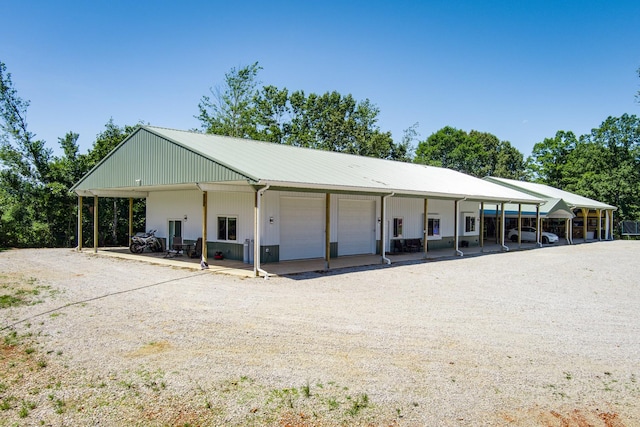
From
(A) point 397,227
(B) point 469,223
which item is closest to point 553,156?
(B) point 469,223

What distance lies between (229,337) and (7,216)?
69.3 ft

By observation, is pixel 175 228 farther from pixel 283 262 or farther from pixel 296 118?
pixel 296 118

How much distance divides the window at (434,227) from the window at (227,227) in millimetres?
10103

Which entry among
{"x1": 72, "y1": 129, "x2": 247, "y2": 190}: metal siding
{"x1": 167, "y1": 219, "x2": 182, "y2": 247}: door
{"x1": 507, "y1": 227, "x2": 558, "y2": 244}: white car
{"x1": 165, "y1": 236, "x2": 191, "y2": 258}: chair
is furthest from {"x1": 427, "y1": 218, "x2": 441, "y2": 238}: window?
{"x1": 72, "y1": 129, "x2": 247, "y2": 190}: metal siding

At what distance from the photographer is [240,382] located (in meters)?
4.76

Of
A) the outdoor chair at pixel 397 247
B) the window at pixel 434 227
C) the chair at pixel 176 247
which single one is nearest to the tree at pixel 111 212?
the chair at pixel 176 247

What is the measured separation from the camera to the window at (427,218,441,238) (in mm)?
21281

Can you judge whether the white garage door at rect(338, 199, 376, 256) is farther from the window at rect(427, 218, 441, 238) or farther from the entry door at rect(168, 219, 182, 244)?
the entry door at rect(168, 219, 182, 244)

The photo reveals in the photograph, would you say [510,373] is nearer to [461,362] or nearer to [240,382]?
[461,362]

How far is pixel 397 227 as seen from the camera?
19.8 metres

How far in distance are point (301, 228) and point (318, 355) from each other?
34.9 ft

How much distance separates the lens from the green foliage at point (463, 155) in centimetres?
5956

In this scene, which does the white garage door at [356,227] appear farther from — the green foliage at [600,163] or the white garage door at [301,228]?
the green foliage at [600,163]

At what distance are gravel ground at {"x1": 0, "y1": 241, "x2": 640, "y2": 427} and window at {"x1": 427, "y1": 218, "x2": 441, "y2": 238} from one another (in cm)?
1027
